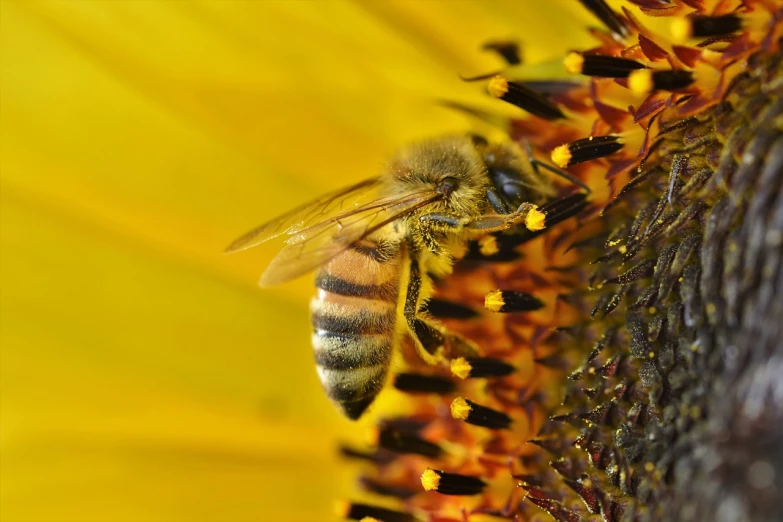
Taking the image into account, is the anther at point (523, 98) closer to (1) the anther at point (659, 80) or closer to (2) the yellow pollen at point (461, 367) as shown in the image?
(1) the anther at point (659, 80)

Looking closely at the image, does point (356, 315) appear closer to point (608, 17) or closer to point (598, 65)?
point (598, 65)

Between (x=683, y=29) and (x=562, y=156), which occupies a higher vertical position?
(x=683, y=29)

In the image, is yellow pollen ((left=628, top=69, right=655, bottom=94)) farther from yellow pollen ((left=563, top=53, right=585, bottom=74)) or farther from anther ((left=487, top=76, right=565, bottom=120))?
anther ((left=487, top=76, right=565, bottom=120))

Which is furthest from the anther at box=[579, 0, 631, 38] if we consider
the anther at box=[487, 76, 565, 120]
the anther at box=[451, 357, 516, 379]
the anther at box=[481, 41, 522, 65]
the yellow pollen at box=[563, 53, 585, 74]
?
the anther at box=[451, 357, 516, 379]

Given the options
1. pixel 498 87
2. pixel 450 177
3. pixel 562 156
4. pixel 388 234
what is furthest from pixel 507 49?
pixel 388 234

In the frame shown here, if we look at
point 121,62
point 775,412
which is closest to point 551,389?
point 775,412

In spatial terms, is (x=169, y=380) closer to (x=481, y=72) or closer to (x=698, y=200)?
(x=481, y=72)
